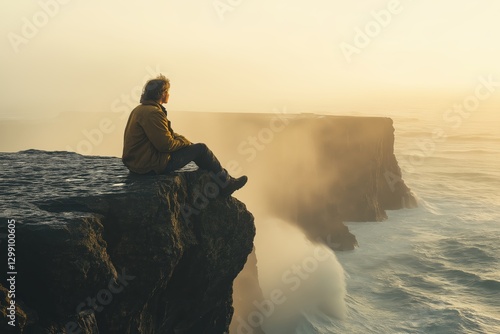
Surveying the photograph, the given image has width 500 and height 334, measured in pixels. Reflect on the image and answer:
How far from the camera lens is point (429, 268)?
2831 cm

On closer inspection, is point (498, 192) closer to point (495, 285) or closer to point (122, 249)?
point (495, 285)

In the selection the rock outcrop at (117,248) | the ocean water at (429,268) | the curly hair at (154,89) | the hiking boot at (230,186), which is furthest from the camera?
the ocean water at (429,268)

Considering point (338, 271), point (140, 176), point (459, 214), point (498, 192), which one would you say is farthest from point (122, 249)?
point (498, 192)

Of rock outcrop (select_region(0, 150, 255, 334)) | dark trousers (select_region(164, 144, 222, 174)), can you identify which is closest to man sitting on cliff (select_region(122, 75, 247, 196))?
dark trousers (select_region(164, 144, 222, 174))

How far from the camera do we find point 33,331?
4.84m

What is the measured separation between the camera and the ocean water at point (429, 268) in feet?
68.0

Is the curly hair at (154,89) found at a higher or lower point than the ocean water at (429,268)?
higher

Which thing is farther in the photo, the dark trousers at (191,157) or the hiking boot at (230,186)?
the hiking boot at (230,186)

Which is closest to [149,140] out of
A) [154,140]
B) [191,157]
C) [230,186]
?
[154,140]

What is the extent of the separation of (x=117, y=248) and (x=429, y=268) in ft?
85.8

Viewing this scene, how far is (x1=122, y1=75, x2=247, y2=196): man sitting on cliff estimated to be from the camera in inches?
287

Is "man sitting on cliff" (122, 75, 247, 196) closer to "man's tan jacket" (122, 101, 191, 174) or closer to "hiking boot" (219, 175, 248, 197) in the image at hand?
"man's tan jacket" (122, 101, 191, 174)

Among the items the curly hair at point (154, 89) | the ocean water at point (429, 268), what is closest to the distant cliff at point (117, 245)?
the curly hair at point (154, 89)

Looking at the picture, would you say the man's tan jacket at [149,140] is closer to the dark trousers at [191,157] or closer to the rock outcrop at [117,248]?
the dark trousers at [191,157]
